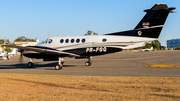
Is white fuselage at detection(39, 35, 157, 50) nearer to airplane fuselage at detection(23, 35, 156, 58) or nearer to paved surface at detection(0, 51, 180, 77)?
airplane fuselage at detection(23, 35, 156, 58)

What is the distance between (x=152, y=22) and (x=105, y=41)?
531 cm

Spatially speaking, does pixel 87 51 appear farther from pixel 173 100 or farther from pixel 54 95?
pixel 173 100

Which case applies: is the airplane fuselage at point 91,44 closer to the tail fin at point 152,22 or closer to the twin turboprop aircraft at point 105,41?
the twin turboprop aircraft at point 105,41

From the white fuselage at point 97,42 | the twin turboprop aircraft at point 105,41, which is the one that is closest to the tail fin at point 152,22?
the twin turboprop aircraft at point 105,41

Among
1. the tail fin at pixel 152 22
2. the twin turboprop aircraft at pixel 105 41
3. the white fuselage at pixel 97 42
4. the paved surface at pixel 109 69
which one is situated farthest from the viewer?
the white fuselage at pixel 97 42

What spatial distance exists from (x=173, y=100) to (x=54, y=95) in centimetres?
483

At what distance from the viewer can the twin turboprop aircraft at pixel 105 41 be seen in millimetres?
17939

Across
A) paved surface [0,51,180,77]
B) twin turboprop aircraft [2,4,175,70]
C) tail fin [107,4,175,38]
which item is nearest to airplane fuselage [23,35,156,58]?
twin turboprop aircraft [2,4,175,70]

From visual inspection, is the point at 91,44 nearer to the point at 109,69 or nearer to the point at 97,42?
the point at 97,42

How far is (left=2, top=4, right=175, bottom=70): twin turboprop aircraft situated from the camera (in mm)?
17939

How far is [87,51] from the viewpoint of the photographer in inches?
766

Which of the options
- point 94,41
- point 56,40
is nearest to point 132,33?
point 94,41

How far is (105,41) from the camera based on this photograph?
62.5ft

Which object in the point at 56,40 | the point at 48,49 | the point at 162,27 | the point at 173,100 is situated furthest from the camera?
the point at 56,40
